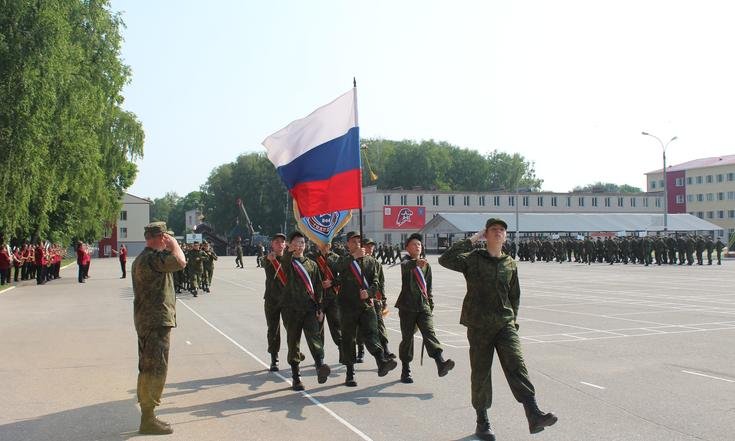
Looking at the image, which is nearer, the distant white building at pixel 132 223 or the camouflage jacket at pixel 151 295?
the camouflage jacket at pixel 151 295

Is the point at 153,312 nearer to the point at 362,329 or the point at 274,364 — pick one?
the point at 362,329

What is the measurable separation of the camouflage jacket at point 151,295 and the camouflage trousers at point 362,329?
8.38ft

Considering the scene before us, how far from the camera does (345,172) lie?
401 inches

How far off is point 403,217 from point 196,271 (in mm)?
71059

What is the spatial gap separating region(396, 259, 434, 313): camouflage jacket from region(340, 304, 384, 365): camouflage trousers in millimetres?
381

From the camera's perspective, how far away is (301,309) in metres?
8.70

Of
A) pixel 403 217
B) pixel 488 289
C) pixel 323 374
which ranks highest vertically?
pixel 403 217

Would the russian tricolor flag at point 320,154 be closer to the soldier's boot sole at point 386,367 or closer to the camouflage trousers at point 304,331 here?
the camouflage trousers at point 304,331

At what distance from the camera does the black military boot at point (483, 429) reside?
20.4ft

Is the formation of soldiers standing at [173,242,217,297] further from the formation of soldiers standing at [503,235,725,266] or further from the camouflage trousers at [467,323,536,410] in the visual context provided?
the formation of soldiers standing at [503,235,725,266]

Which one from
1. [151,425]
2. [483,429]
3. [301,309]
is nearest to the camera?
[483,429]

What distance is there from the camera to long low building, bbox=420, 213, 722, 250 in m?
77.1

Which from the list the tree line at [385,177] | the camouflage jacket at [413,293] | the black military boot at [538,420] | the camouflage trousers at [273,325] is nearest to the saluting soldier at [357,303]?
the camouflage jacket at [413,293]

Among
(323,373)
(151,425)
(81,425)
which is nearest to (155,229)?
(151,425)
